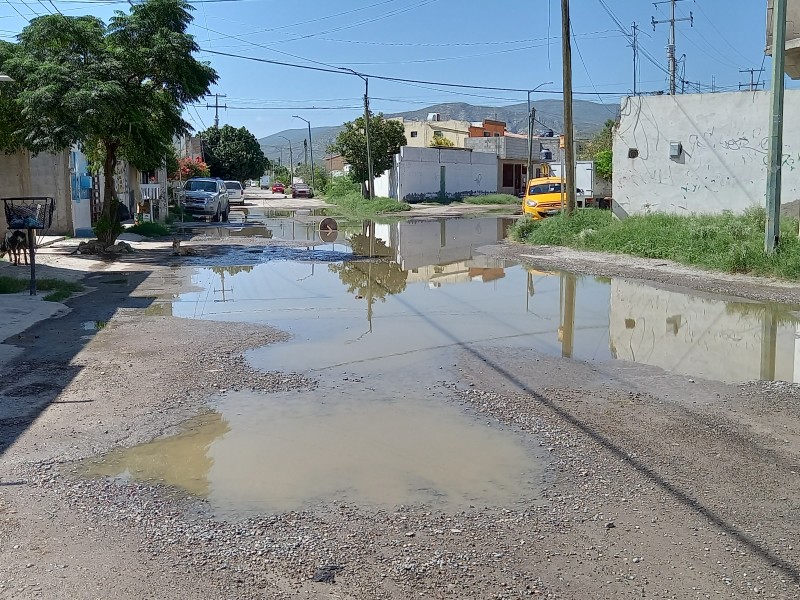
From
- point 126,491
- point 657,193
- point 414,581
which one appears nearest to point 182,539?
point 126,491

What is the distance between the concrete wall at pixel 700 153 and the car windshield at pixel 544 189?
28.9 feet

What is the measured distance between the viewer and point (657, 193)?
2333 cm

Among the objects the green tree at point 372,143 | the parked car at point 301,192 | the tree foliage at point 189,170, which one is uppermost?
the green tree at point 372,143

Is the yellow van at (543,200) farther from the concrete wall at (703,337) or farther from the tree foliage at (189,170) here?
the tree foliage at (189,170)

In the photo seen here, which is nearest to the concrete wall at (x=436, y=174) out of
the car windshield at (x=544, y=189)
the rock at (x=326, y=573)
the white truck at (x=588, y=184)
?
the white truck at (x=588, y=184)

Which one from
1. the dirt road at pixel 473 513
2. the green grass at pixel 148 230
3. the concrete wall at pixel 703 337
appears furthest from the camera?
the green grass at pixel 148 230

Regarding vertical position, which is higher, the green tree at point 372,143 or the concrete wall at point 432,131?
the concrete wall at point 432,131

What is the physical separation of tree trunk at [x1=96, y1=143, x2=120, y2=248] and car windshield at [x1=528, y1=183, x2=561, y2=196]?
57.9 feet

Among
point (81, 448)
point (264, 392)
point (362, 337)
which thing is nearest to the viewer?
point (81, 448)

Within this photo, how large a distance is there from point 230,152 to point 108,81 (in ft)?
198

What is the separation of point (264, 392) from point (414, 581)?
395 cm

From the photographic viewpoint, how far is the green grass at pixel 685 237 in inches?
622

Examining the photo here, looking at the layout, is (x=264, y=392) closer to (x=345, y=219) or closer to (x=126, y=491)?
(x=126, y=491)

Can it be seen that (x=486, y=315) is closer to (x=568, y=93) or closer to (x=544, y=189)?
(x=568, y=93)
